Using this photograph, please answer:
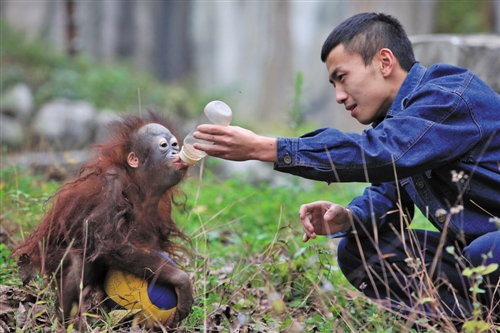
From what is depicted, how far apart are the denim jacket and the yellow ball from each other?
0.73 m

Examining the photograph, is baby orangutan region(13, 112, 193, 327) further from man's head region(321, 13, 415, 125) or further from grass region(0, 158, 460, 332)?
man's head region(321, 13, 415, 125)

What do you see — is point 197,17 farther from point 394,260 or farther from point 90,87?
point 394,260

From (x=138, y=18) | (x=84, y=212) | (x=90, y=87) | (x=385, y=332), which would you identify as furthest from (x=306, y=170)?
(x=138, y=18)

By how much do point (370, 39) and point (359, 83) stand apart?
0.21 m

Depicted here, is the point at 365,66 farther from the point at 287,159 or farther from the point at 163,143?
the point at 163,143

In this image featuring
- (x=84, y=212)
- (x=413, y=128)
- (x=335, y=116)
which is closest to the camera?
(x=413, y=128)

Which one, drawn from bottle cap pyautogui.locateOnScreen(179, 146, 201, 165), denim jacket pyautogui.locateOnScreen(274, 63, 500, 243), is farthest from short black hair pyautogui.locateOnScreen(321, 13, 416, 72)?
bottle cap pyautogui.locateOnScreen(179, 146, 201, 165)

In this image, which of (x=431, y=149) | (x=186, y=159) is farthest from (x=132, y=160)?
(x=431, y=149)

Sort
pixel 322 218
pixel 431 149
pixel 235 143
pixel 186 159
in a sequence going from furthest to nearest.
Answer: pixel 322 218, pixel 186 159, pixel 431 149, pixel 235 143

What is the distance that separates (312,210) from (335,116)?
12.1m

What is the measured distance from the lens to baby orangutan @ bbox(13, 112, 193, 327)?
2.60 meters

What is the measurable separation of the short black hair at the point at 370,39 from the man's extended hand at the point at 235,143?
0.72m

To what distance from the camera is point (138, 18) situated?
1525 centimetres

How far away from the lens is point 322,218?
300cm
